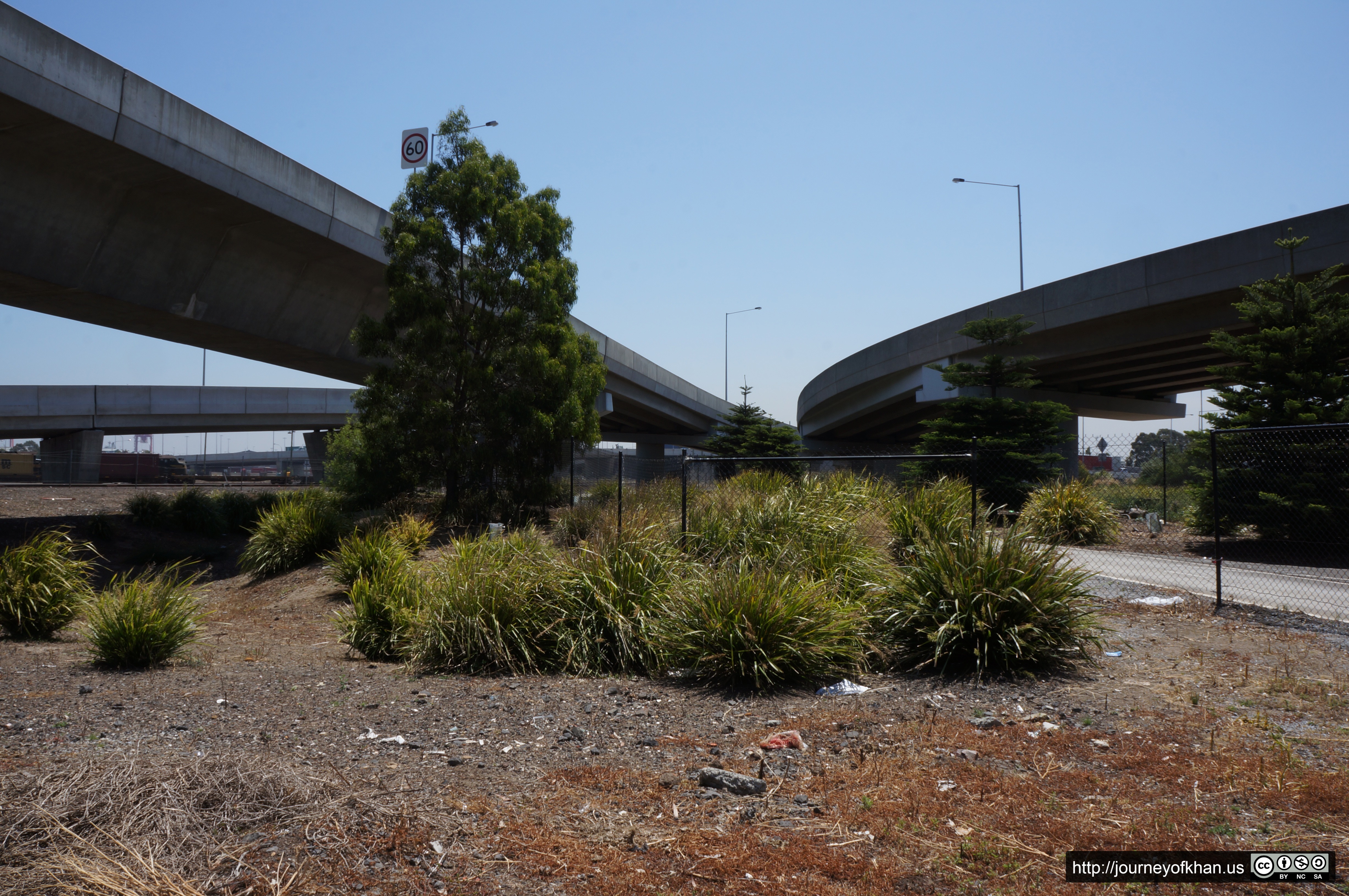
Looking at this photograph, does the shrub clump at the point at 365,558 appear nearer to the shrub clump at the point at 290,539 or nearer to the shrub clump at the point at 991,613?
→ the shrub clump at the point at 290,539

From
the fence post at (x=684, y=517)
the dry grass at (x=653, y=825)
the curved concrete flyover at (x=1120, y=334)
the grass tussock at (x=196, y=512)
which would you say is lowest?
the dry grass at (x=653, y=825)

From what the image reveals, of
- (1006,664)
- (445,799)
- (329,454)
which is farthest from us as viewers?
(329,454)

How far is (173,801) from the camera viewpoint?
11.7 feet

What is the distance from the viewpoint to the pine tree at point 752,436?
124 feet

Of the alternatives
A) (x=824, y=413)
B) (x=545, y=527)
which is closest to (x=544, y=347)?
(x=545, y=527)

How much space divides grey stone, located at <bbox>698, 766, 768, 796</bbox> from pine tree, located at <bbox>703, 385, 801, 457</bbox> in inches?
1266

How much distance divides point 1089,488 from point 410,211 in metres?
16.9

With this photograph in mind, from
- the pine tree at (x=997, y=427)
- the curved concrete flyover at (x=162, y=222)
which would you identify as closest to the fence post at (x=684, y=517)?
the curved concrete flyover at (x=162, y=222)

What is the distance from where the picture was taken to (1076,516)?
16672 mm

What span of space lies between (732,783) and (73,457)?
2150 inches

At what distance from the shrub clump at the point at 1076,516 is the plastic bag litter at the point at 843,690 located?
10708mm

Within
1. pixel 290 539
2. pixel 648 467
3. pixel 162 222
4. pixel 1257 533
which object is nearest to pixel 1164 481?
pixel 1257 533

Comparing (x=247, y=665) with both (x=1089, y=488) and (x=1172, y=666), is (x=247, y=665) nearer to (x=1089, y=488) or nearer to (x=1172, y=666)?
(x=1172, y=666)

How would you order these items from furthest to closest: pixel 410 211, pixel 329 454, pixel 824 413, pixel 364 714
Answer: pixel 824 413 < pixel 329 454 < pixel 410 211 < pixel 364 714
